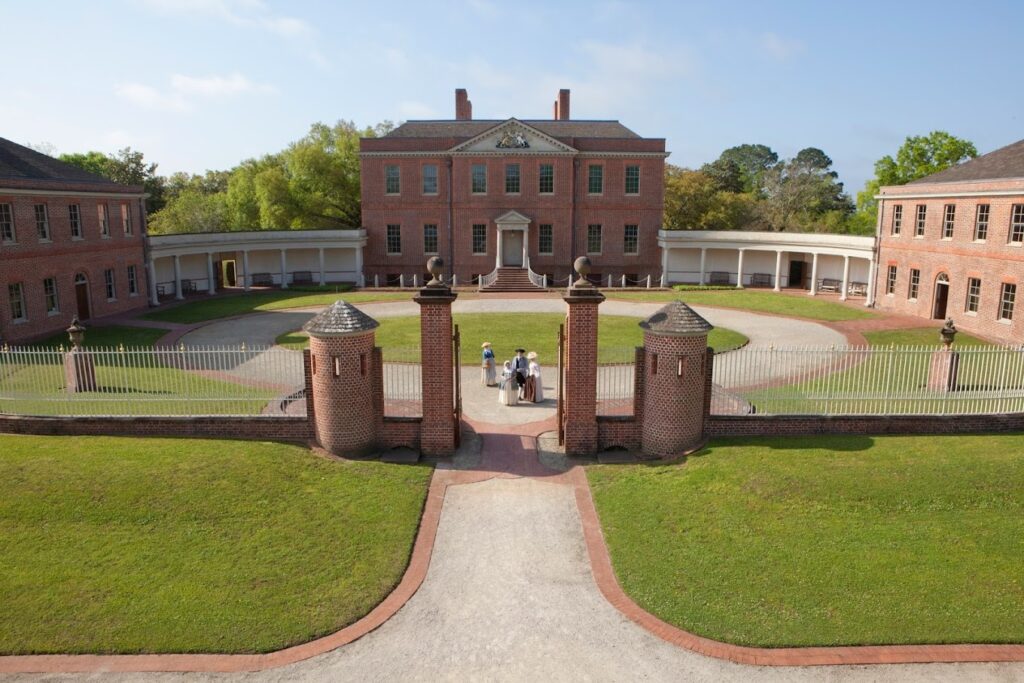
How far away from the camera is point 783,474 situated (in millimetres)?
11938

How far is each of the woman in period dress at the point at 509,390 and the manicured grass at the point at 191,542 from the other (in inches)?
174

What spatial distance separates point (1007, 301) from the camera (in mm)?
26453

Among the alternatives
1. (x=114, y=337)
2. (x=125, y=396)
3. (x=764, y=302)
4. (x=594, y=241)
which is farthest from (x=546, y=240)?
(x=125, y=396)

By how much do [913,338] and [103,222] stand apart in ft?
110

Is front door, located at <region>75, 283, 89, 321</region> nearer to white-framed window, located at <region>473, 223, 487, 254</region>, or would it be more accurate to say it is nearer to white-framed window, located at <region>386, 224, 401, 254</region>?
white-framed window, located at <region>386, 224, 401, 254</region>

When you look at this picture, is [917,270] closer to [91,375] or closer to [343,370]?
[343,370]

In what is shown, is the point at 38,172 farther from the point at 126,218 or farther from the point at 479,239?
the point at 479,239

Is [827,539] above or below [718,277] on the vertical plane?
below

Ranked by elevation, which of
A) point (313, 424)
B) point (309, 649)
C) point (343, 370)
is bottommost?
point (309, 649)

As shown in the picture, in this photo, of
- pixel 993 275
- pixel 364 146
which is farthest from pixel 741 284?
pixel 364 146

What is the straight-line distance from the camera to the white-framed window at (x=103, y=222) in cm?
3130

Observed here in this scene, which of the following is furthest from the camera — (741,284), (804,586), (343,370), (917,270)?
(741,284)

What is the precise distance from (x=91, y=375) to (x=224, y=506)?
29.5 feet

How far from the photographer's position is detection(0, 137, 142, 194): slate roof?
2636 cm
